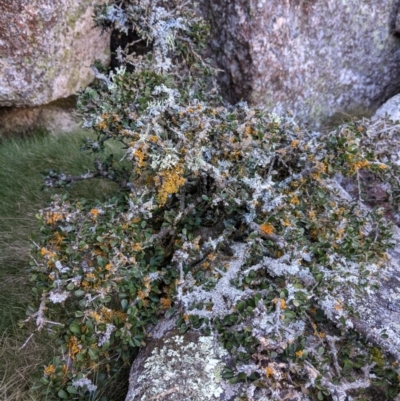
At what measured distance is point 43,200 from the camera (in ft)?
7.70

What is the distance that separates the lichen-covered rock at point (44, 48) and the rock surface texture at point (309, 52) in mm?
730

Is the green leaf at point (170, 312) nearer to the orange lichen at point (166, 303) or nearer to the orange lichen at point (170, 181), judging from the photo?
the orange lichen at point (166, 303)

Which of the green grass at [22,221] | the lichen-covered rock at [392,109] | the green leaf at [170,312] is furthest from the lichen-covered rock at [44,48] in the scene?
the lichen-covered rock at [392,109]

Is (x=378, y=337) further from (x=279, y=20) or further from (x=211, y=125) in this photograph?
(x=279, y=20)

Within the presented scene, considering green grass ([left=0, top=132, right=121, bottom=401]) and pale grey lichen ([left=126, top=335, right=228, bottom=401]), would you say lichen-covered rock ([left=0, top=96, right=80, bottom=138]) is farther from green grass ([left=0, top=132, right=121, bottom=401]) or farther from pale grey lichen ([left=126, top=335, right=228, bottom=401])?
pale grey lichen ([left=126, top=335, right=228, bottom=401])

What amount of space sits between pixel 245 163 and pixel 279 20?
108 cm

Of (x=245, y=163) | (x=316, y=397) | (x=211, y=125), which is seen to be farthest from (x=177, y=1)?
(x=316, y=397)

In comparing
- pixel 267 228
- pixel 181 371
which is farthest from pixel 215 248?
pixel 181 371

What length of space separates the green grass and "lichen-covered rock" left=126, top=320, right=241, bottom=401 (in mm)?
396

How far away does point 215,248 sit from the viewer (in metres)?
1.56

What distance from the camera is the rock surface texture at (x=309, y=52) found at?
7.78 ft

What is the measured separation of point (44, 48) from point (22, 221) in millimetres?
927

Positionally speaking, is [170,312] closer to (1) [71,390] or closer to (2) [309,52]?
(1) [71,390]

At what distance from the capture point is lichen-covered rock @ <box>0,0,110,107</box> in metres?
2.29
